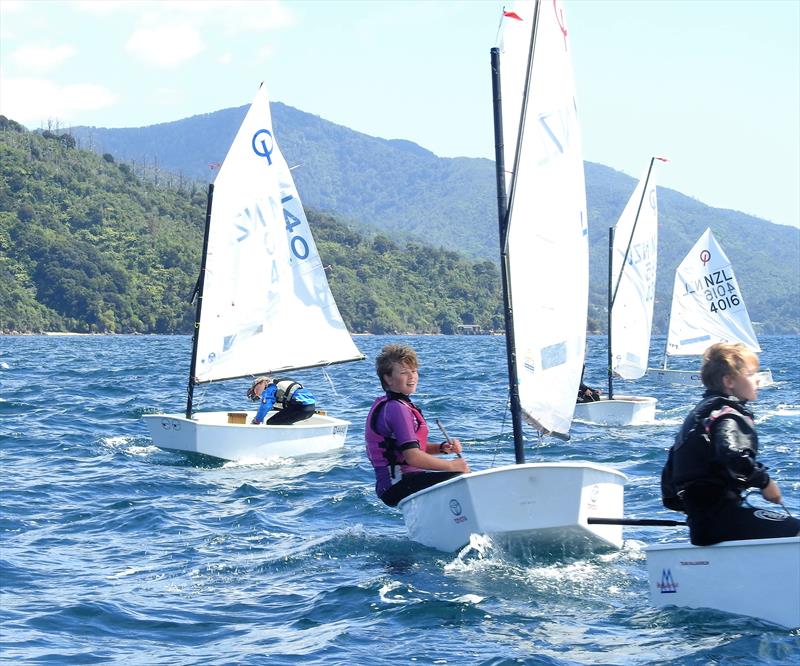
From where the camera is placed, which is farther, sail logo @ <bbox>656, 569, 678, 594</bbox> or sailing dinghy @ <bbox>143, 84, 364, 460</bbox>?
sailing dinghy @ <bbox>143, 84, 364, 460</bbox>

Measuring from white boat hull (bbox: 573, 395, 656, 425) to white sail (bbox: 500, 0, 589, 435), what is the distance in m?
11.7

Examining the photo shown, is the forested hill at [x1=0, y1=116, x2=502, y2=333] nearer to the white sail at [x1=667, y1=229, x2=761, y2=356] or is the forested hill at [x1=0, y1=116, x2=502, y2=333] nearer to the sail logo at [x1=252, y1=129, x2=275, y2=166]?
the white sail at [x1=667, y1=229, x2=761, y2=356]

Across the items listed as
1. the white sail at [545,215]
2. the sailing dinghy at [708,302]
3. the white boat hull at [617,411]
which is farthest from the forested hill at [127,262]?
the white sail at [545,215]

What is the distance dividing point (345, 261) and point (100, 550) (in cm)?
14478

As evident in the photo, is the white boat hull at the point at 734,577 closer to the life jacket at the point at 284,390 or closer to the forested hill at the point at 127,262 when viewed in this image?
the life jacket at the point at 284,390

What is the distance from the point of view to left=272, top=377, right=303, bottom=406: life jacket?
1656 centimetres

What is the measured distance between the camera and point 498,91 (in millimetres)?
9445

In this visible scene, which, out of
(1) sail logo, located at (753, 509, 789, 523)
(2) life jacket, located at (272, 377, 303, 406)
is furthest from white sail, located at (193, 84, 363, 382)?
(1) sail logo, located at (753, 509, 789, 523)

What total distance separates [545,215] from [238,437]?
726 cm

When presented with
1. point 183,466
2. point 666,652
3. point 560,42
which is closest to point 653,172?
point 183,466

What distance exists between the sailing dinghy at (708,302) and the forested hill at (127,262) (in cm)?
8132

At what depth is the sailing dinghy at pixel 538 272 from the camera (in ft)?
28.1

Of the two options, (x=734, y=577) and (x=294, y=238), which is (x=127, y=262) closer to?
(x=294, y=238)

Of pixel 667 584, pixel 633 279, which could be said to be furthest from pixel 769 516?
pixel 633 279
